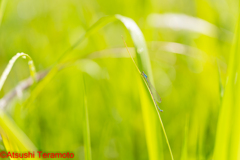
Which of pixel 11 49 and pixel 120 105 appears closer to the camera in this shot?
pixel 120 105

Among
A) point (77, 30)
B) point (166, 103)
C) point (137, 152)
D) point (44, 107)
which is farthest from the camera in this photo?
point (77, 30)

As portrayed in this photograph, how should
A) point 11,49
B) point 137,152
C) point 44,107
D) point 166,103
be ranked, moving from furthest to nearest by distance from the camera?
point 11,49, point 166,103, point 44,107, point 137,152

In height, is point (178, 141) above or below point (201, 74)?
below

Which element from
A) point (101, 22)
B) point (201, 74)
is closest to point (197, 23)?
point (201, 74)

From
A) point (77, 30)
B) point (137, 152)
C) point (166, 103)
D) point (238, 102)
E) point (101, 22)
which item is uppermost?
point (77, 30)

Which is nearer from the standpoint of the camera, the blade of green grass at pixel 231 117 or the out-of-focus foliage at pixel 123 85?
the blade of green grass at pixel 231 117

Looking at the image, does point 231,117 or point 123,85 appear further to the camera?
point 123,85

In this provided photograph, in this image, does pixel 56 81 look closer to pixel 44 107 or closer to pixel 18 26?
pixel 44 107

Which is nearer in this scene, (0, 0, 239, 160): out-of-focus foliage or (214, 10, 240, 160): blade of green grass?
(214, 10, 240, 160): blade of green grass
